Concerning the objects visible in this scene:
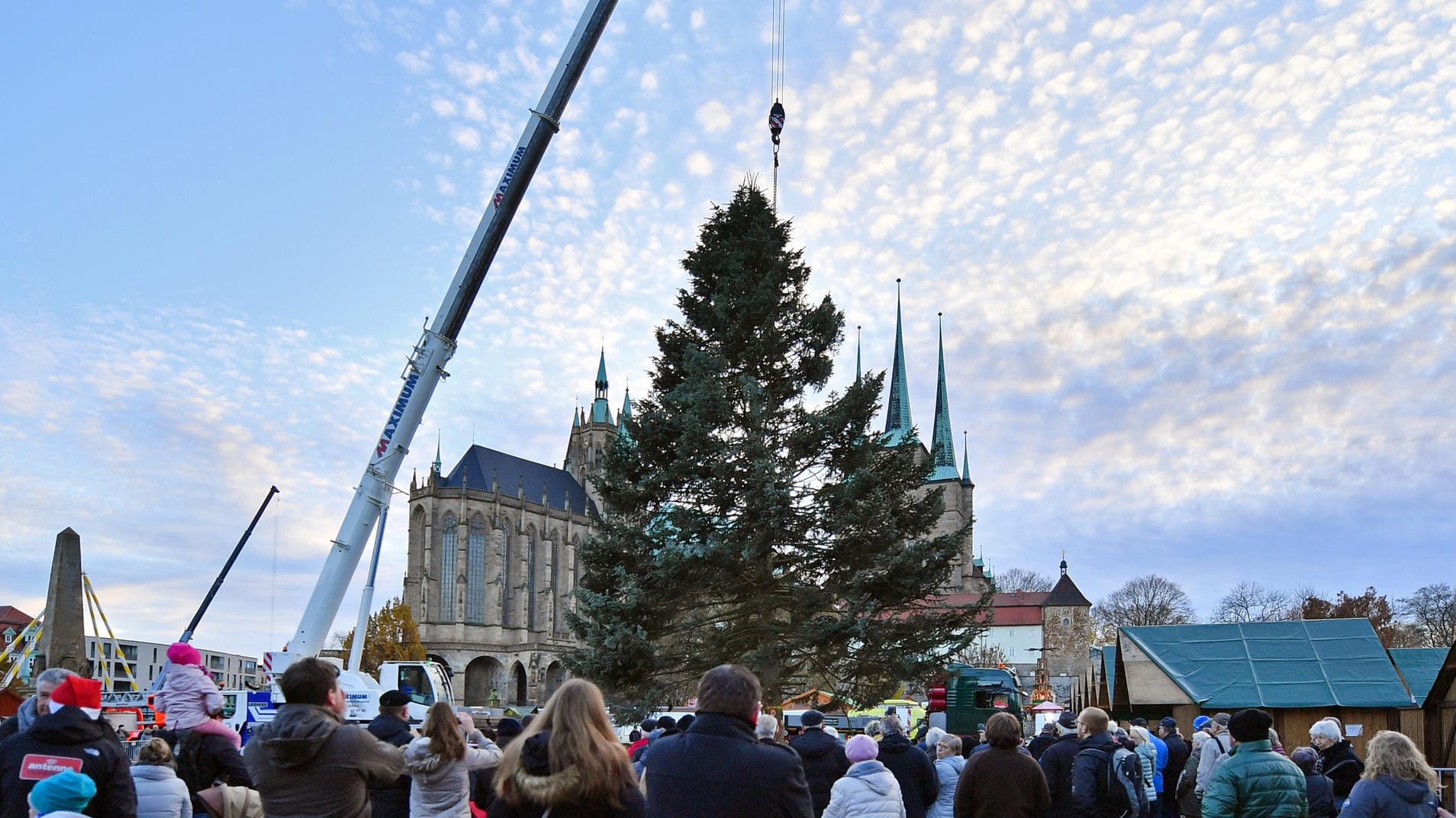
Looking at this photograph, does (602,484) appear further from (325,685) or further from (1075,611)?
(1075,611)

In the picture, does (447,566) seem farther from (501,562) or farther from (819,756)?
(819,756)

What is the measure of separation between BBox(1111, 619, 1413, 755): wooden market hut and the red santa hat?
19.2m

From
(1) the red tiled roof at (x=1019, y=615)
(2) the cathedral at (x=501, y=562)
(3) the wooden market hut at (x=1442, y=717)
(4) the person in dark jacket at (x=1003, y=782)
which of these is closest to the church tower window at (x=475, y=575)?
(2) the cathedral at (x=501, y=562)

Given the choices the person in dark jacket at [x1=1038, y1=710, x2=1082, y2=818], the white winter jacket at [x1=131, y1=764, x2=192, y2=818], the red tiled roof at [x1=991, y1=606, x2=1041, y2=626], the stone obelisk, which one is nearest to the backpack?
the person in dark jacket at [x1=1038, y1=710, x2=1082, y2=818]

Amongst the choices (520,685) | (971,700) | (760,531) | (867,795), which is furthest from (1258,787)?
(520,685)

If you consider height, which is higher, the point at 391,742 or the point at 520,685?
the point at 391,742

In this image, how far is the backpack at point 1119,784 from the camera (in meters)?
7.54

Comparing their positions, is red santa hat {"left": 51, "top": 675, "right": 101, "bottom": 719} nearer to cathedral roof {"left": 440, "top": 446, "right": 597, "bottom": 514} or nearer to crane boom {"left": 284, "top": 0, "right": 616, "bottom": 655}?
crane boom {"left": 284, "top": 0, "right": 616, "bottom": 655}

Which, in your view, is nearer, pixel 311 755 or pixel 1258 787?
pixel 311 755

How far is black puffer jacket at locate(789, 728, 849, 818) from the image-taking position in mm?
7621

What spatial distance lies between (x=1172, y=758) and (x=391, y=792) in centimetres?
848

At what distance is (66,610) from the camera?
711 inches

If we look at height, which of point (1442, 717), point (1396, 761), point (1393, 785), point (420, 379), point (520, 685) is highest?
point (420, 379)

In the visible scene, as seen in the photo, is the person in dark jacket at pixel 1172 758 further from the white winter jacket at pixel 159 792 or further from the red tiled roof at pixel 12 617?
the red tiled roof at pixel 12 617
